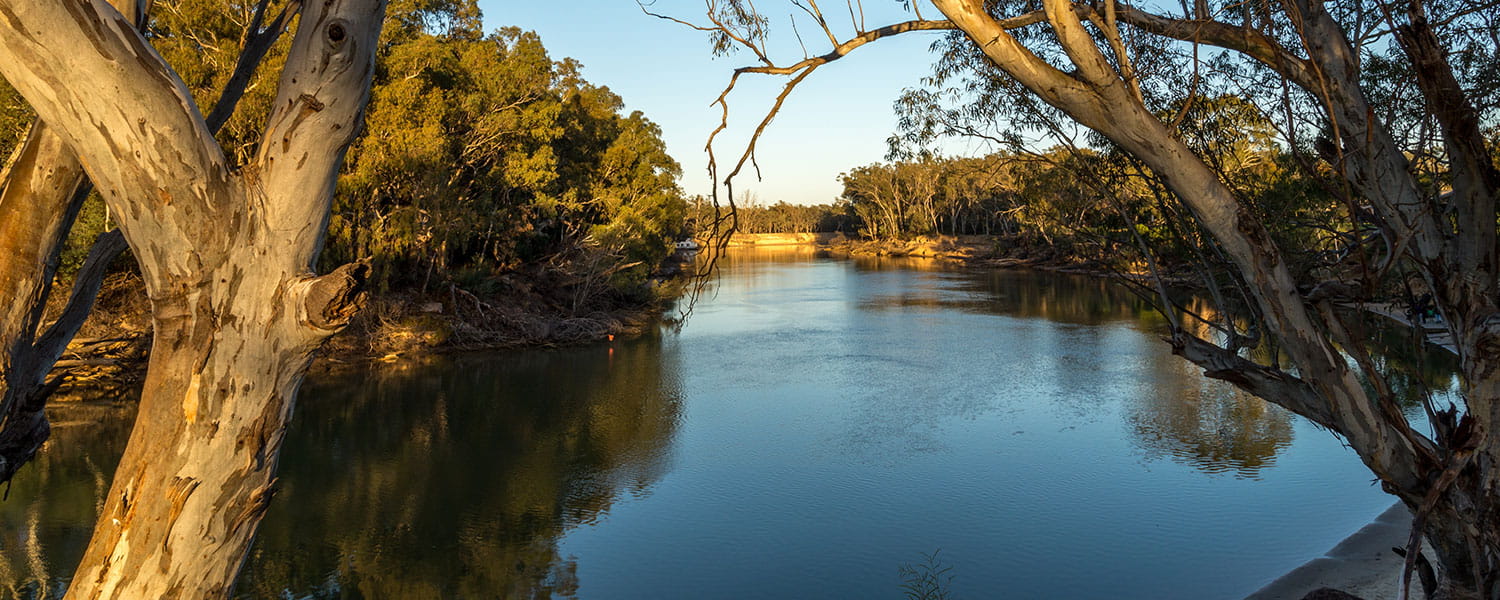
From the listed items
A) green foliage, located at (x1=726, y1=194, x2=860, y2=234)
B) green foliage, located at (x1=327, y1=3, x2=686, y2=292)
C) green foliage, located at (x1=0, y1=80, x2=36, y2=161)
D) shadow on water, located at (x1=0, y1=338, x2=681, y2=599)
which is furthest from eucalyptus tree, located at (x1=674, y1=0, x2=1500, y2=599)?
green foliage, located at (x1=726, y1=194, x2=860, y2=234)

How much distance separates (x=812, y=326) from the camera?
65.3 feet

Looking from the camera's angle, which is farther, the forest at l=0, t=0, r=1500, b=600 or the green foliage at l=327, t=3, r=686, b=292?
the green foliage at l=327, t=3, r=686, b=292

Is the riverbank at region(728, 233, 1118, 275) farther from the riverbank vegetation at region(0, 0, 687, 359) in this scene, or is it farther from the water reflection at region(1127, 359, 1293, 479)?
the water reflection at region(1127, 359, 1293, 479)

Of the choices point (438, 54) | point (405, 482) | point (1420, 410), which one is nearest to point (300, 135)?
point (405, 482)

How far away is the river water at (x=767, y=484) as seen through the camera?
640 centimetres

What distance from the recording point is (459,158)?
1644cm

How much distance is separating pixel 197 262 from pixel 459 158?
15.3m

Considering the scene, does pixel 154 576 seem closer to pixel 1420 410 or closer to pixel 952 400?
pixel 952 400

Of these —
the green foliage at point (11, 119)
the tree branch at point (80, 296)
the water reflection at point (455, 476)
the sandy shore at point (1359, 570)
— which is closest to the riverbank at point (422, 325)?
the water reflection at point (455, 476)

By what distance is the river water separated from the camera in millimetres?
6398

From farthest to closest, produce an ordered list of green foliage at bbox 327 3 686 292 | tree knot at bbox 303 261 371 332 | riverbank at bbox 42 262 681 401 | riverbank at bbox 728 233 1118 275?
riverbank at bbox 728 233 1118 275 → green foliage at bbox 327 3 686 292 → riverbank at bbox 42 262 681 401 → tree knot at bbox 303 261 371 332

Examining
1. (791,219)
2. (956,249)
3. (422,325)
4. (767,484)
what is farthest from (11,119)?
(791,219)

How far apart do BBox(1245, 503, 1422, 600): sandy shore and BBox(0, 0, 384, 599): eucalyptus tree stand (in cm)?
557

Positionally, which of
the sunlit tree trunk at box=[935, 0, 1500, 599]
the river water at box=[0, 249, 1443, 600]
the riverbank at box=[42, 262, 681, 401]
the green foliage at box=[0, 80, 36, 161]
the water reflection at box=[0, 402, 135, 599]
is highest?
the green foliage at box=[0, 80, 36, 161]
